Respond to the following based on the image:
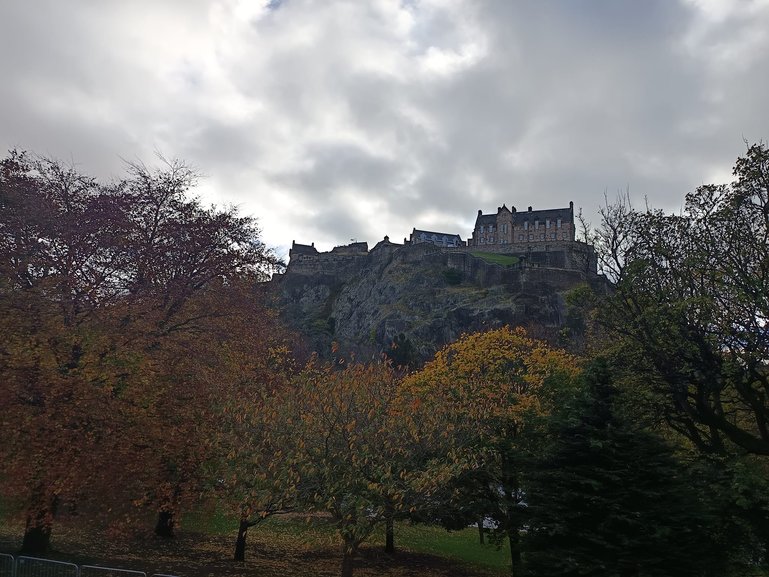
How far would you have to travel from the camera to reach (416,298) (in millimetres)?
90312

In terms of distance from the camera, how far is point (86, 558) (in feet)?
51.7

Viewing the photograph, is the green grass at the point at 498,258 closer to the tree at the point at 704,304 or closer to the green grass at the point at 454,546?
the green grass at the point at 454,546

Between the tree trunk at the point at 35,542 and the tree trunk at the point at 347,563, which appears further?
the tree trunk at the point at 35,542

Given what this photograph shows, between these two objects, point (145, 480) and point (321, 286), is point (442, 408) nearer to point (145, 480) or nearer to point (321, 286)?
point (145, 480)

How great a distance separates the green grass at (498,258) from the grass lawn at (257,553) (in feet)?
242

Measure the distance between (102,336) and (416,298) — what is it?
78196 millimetres

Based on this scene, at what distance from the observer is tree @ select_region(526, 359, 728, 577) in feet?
40.1

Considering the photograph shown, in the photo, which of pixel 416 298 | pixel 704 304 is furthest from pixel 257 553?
pixel 416 298

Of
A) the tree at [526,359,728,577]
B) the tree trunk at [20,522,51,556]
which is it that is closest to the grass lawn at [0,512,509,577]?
the tree trunk at [20,522,51,556]

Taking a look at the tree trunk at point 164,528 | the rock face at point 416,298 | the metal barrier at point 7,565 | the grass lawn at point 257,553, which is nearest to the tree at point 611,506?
the grass lawn at point 257,553

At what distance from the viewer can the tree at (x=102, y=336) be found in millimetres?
12219

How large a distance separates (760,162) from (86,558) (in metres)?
21.3

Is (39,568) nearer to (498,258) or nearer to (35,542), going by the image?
(35,542)

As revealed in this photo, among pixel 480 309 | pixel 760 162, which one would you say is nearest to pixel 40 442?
pixel 760 162
